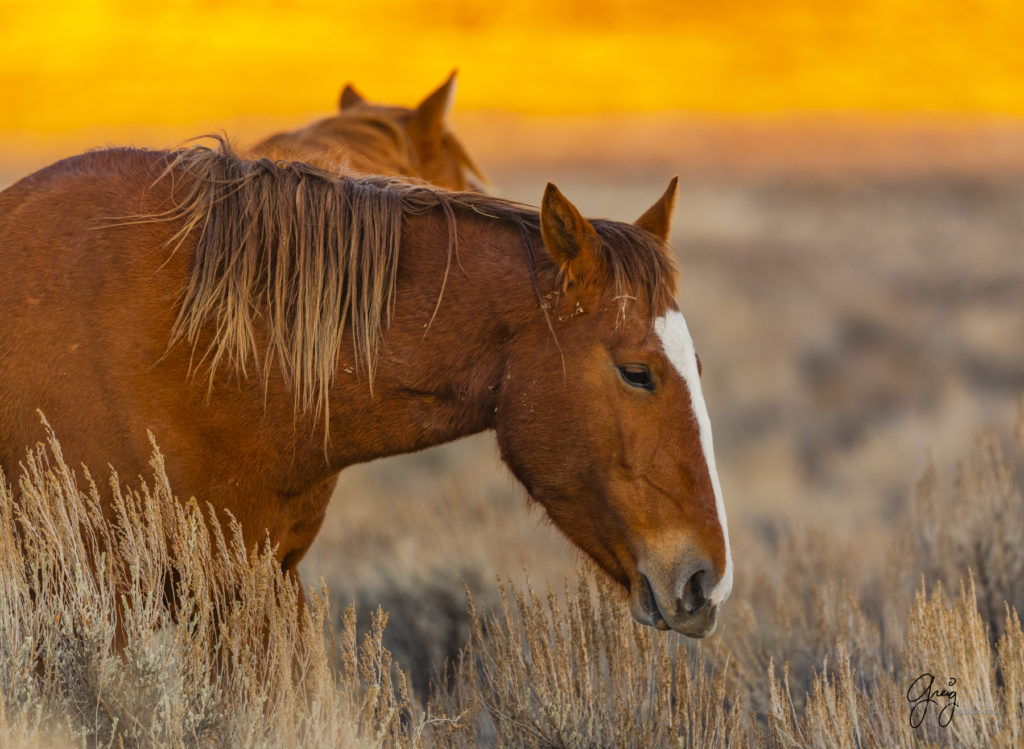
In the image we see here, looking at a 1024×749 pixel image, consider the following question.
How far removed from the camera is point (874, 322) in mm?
16062

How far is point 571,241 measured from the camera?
2.81 m

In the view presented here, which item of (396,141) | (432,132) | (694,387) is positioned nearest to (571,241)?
(694,387)

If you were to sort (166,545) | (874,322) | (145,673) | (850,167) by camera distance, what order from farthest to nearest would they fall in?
(850,167) → (874,322) → (166,545) → (145,673)

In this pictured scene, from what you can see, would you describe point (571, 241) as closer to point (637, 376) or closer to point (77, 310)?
point (637, 376)

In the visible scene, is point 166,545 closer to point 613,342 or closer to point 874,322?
point 613,342

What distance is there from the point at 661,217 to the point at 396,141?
97.5 inches

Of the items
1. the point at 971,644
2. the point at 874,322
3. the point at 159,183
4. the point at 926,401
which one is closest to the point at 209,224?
the point at 159,183

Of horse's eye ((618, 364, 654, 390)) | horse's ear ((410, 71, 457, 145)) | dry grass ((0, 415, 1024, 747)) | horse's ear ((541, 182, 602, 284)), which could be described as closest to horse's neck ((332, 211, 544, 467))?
horse's ear ((541, 182, 602, 284))

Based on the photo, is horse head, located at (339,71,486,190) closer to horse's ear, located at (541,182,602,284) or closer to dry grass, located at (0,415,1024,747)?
horse's ear, located at (541,182,602,284)

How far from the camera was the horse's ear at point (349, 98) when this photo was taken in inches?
249

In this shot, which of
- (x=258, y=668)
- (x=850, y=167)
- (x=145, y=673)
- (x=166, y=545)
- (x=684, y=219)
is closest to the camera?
(x=145, y=673)

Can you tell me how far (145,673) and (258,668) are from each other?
46 centimetres

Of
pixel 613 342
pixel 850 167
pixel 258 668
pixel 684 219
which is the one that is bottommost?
pixel 258 668

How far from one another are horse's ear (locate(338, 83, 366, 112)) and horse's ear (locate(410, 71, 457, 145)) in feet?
2.64
